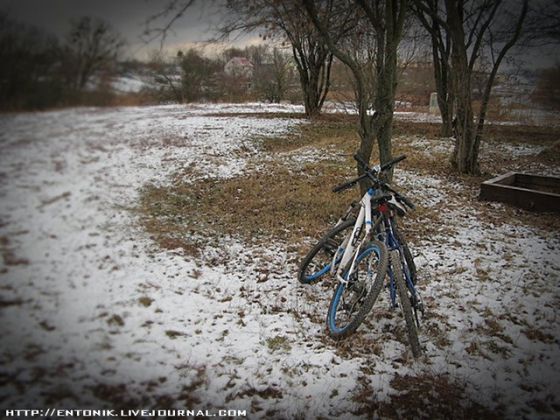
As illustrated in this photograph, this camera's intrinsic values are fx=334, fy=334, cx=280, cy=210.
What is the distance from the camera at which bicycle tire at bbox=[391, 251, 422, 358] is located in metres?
2.71

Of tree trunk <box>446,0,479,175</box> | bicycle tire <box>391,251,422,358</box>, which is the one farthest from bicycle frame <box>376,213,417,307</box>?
tree trunk <box>446,0,479,175</box>

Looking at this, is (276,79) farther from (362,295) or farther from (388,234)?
(362,295)

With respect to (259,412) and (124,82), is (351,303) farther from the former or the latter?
(124,82)

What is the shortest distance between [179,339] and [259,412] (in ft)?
3.20

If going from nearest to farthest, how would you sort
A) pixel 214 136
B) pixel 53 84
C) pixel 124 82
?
pixel 53 84 < pixel 124 82 < pixel 214 136

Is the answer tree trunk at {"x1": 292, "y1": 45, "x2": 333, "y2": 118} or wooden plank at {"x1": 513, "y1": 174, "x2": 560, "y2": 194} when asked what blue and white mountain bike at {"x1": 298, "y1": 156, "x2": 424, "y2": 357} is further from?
tree trunk at {"x1": 292, "y1": 45, "x2": 333, "y2": 118}

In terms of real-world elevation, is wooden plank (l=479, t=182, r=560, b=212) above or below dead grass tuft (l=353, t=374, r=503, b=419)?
above

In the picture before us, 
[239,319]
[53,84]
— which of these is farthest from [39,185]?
[239,319]

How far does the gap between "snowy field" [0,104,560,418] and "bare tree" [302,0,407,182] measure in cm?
181

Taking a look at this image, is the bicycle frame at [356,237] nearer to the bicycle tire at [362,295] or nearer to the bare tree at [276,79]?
the bicycle tire at [362,295]

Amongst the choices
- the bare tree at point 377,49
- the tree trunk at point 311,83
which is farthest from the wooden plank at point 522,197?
the tree trunk at point 311,83

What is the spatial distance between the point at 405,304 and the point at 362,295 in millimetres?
465

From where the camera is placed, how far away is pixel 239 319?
3250 mm

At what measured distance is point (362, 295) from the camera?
122 inches
